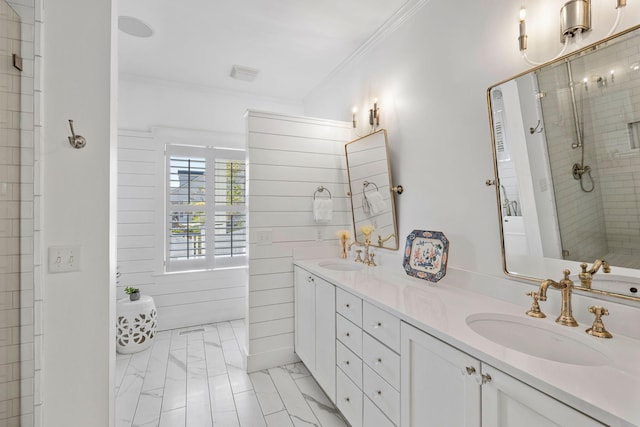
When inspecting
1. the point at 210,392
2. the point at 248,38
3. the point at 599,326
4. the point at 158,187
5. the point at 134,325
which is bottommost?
the point at 210,392

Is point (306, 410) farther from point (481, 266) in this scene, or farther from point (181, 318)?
point (181, 318)

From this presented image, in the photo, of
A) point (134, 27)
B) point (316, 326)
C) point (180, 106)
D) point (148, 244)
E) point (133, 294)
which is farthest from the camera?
point (180, 106)

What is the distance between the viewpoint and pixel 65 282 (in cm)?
135

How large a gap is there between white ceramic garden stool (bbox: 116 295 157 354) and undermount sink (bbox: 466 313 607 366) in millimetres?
2802

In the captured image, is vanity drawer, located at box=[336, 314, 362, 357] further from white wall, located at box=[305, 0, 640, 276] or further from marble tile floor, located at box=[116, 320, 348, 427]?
white wall, located at box=[305, 0, 640, 276]

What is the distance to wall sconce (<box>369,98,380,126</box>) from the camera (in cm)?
238

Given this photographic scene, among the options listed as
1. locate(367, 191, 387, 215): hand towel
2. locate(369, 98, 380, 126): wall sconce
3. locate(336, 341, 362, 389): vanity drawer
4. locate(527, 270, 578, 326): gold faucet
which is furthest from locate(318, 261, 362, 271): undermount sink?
locate(527, 270, 578, 326): gold faucet

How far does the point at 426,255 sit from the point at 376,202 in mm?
679

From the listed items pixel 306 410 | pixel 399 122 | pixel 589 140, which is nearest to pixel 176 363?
pixel 306 410

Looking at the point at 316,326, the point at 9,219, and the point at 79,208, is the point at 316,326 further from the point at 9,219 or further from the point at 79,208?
the point at 9,219

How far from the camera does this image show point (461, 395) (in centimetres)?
98

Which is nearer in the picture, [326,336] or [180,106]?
[326,336]

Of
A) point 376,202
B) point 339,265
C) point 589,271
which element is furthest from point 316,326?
point 589,271

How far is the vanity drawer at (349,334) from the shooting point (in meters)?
1.59
